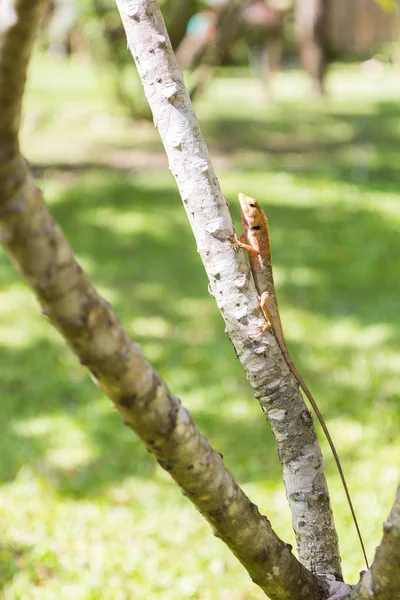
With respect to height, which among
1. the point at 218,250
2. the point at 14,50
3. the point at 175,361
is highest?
the point at 14,50

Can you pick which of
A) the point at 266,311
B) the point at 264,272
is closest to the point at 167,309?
the point at 264,272

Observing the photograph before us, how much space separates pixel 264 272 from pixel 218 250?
2.10ft

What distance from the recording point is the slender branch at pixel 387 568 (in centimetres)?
155

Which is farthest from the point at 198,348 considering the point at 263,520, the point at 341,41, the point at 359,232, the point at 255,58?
the point at 341,41

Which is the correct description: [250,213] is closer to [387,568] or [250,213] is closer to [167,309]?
[387,568]

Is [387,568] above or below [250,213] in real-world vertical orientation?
below

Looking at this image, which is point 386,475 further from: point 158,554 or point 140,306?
point 140,306

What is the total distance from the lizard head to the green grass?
139 centimetres

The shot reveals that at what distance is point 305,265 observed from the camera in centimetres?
687

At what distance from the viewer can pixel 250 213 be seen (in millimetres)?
2738

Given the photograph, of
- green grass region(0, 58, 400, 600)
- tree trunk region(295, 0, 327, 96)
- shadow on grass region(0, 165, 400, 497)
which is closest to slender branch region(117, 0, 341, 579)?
green grass region(0, 58, 400, 600)

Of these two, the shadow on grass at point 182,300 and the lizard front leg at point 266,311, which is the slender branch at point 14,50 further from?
the shadow on grass at point 182,300

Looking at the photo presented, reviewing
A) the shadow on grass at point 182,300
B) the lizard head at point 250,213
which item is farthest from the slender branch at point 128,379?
the shadow on grass at point 182,300

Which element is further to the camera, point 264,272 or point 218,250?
point 264,272
